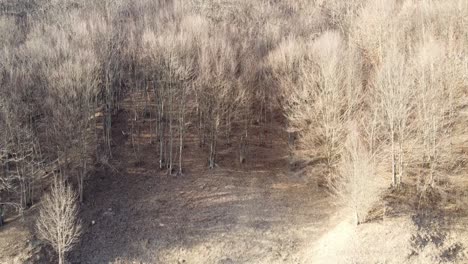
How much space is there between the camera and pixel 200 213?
3092 centimetres

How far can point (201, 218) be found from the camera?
3034 cm

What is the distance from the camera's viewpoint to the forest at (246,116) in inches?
1078

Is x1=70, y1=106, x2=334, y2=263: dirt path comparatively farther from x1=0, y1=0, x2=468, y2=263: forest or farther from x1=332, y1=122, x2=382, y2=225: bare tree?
x1=332, y1=122, x2=382, y2=225: bare tree

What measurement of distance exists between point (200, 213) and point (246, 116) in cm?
1151

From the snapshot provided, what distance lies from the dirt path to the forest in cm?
25

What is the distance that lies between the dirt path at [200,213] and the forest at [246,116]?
25 centimetres

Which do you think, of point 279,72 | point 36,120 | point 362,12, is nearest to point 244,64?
point 279,72

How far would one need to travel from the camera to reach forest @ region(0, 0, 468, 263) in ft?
89.9

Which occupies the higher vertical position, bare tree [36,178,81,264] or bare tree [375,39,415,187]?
bare tree [375,39,415,187]

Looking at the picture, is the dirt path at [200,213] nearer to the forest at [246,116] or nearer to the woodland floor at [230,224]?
the woodland floor at [230,224]

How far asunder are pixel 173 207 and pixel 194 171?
5.22m

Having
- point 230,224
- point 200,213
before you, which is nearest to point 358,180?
point 230,224

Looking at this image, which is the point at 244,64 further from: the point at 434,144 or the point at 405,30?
the point at 434,144

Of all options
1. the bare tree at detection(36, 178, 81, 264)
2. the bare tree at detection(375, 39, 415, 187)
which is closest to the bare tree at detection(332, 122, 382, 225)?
the bare tree at detection(375, 39, 415, 187)
